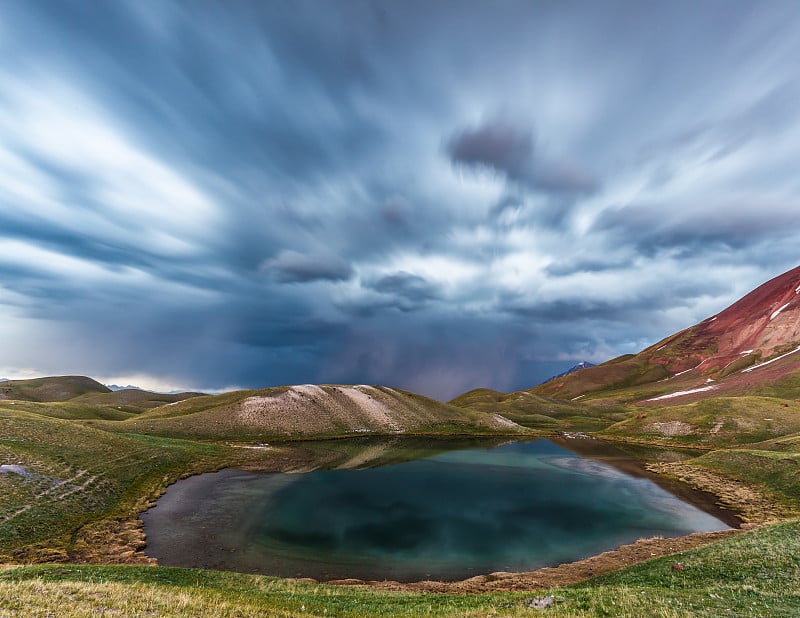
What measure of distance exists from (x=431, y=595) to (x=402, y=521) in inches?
759

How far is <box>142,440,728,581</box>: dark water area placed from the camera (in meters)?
31.5

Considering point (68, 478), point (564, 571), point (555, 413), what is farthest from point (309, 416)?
point (555, 413)

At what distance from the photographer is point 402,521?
138 ft

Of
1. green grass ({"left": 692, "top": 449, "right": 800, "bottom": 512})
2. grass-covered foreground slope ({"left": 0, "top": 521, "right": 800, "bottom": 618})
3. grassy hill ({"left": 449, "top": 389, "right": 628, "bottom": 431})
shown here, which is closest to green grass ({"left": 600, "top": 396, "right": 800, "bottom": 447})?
grassy hill ({"left": 449, "top": 389, "right": 628, "bottom": 431})

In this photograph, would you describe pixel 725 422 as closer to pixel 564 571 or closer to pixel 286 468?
pixel 564 571

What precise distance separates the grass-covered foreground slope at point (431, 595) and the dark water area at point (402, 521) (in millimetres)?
7100

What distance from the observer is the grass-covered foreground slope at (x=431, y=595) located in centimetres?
1412

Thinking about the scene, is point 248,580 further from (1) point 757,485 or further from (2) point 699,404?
(2) point 699,404

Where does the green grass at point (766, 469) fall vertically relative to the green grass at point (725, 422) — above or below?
below

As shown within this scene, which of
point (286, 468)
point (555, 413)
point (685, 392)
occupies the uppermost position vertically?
point (685, 392)

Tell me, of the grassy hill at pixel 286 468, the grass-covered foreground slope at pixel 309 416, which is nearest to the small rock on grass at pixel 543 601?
the grassy hill at pixel 286 468

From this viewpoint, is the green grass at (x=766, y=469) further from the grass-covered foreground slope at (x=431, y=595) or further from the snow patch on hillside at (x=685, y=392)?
the snow patch on hillside at (x=685, y=392)

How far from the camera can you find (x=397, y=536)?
123ft

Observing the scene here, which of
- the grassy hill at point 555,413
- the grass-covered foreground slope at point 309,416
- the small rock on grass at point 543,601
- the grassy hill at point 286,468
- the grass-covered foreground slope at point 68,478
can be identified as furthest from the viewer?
the grassy hill at point 555,413
